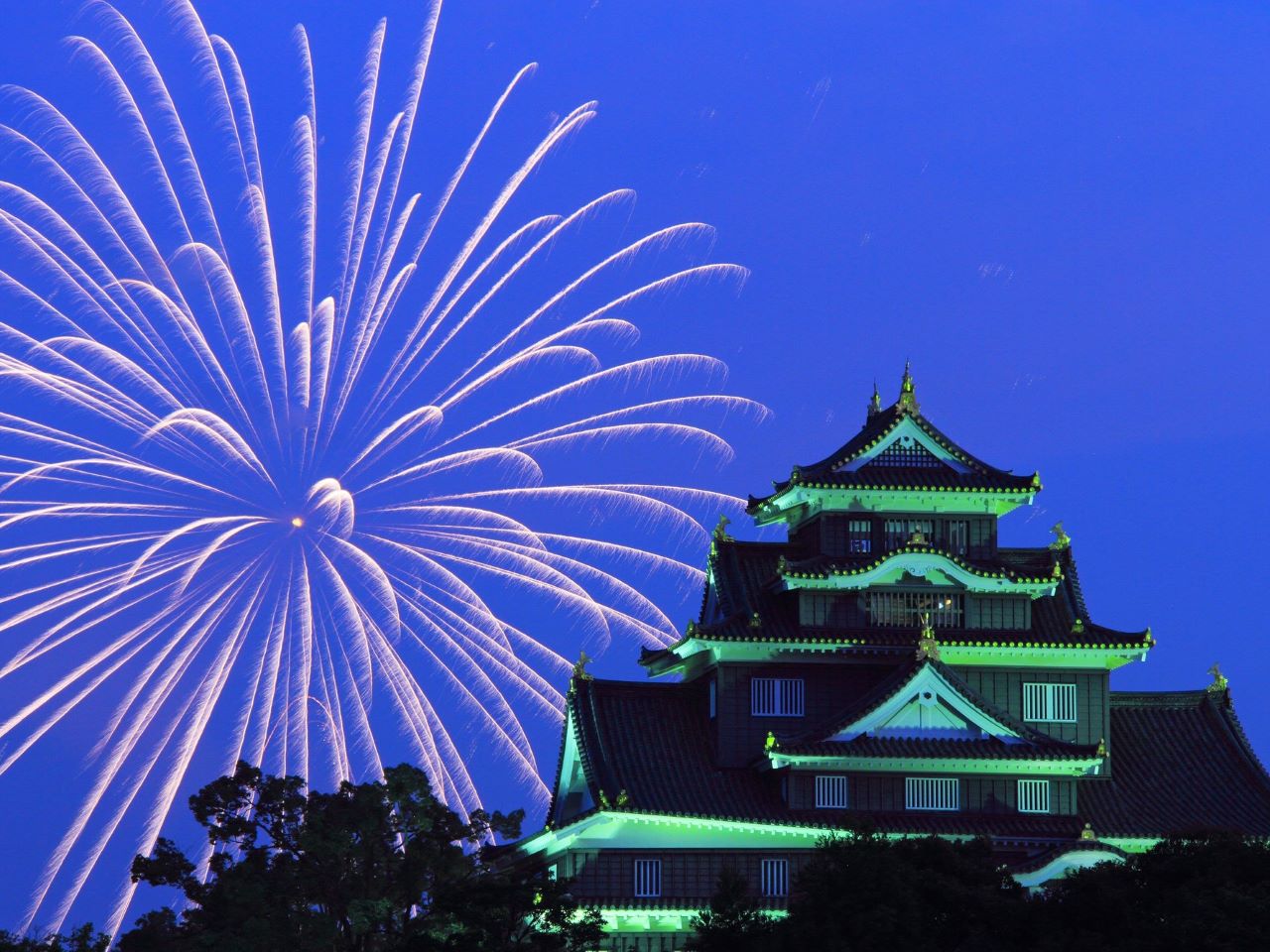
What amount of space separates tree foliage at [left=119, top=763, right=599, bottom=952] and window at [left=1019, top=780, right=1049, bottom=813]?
1038 cm

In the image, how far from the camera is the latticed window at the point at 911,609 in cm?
4925

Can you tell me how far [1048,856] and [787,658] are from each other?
765cm

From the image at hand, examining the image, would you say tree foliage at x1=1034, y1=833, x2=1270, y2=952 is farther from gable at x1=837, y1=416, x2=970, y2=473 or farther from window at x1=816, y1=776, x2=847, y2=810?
gable at x1=837, y1=416, x2=970, y2=473

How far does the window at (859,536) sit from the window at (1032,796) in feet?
22.0

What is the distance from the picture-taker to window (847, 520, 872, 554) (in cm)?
5025

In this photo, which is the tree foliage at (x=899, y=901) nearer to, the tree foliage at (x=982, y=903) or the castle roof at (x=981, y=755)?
the tree foliage at (x=982, y=903)

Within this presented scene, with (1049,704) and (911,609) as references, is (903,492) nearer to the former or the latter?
(911,609)

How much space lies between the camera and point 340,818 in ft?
147

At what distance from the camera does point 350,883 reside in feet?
144

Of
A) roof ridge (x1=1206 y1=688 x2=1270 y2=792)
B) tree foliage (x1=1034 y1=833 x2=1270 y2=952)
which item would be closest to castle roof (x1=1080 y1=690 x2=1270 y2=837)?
roof ridge (x1=1206 y1=688 x2=1270 y2=792)

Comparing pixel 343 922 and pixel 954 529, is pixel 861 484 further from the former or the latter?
pixel 343 922

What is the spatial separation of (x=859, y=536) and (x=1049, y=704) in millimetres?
5879

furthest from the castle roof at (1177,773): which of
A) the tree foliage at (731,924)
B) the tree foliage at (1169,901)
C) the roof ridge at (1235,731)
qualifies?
the tree foliage at (731,924)

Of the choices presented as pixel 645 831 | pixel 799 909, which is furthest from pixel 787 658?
pixel 799 909
